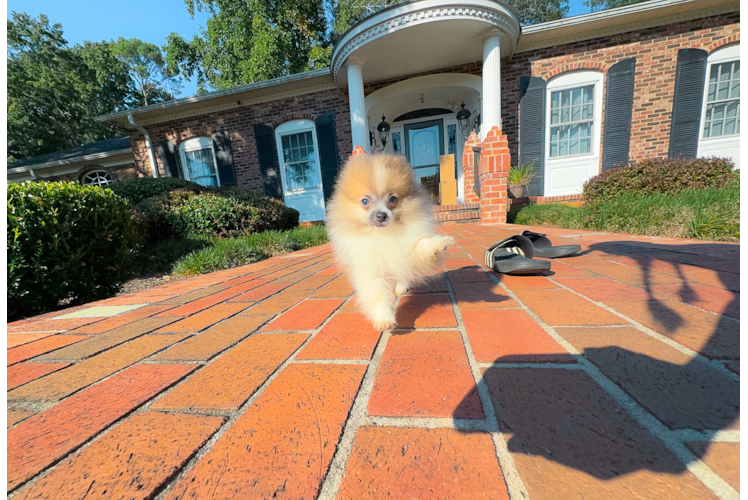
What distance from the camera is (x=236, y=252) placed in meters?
4.50

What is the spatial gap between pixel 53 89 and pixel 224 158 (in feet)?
83.2

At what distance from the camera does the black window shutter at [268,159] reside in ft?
32.2

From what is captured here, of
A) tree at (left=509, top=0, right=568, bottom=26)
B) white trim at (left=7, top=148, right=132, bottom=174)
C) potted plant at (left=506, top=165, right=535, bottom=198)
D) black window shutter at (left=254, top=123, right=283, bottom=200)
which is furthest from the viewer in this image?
tree at (left=509, top=0, right=568, bottom=26)

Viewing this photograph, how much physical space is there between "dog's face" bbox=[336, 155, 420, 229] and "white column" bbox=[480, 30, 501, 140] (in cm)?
608

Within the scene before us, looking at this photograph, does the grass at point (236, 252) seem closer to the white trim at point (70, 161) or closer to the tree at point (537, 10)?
the white trim at point (70, 161)

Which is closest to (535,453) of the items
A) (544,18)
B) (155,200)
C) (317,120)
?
(155,200)

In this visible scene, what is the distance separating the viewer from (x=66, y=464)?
2.32 feet

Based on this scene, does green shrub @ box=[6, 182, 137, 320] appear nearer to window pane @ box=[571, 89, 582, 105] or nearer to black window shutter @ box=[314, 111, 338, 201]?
black window shutter @ box=[314, 111, 338, 201]

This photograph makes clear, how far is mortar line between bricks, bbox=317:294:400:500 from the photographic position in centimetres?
60

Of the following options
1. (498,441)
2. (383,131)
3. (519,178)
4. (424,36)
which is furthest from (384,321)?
(383,131)

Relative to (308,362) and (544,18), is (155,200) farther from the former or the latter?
(544,18)

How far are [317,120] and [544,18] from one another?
20.5 meters

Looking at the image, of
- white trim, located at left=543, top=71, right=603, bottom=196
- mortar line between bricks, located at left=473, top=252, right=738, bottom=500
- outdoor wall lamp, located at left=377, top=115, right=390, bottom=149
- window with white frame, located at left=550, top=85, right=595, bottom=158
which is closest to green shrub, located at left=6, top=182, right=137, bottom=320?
mortar line between bricks, located at left=473, top=252, right=738, bottom=500

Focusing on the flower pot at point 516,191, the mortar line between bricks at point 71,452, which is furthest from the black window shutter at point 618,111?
the mortar line between bricks at point 71,452
